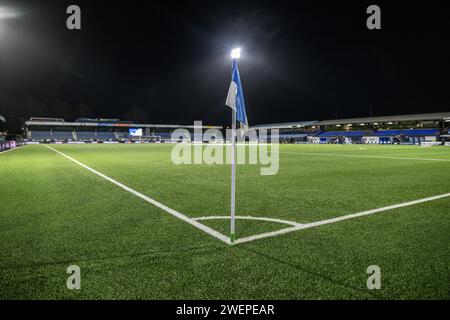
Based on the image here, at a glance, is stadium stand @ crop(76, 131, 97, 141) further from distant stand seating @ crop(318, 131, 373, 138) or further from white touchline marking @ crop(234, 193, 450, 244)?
white touchline marking @ crop(234, 193, 450, 244)

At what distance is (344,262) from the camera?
13.0 ft

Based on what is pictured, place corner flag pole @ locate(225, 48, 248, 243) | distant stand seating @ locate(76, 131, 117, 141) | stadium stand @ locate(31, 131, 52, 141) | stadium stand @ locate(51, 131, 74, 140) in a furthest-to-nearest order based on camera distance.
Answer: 1. distant stand seating @ locate(76, 131, 117, 141)
2. stadium stand @ locate(51, 131, 74, 140)
3. stadium stand @ locate(31, 131, 52, 141)
4. corner flag pole @ locate(225, 48, 248, 243)

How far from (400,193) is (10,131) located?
120 m

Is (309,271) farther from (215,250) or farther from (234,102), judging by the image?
(234,102)

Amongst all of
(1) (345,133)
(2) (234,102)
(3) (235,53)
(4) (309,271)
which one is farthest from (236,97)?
(1) (345,133)

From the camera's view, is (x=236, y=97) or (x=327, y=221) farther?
(x=327, y=221)

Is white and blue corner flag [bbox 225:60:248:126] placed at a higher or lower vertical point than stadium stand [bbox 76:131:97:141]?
lower

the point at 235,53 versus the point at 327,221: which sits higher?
the point at 235,53

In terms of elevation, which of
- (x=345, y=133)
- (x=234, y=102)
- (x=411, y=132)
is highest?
(x=345, y=133)

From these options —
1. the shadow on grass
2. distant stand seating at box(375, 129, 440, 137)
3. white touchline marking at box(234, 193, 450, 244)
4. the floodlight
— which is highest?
distant stand seating at box(375, 129, 440, 137)

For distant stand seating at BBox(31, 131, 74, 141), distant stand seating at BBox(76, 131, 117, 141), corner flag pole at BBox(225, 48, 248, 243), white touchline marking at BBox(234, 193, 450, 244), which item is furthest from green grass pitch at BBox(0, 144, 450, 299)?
distant stand seating at BBox(76, 131, 117, 141)

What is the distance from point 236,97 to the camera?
5.04 meters

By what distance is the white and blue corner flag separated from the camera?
16.0 ft

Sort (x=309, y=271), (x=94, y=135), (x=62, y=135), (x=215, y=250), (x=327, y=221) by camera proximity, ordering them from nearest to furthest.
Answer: (x=309, y=271)
(x=215, y=250)
(x=327, y=221)
(x=62, y=135)
(x=94, y=135)
